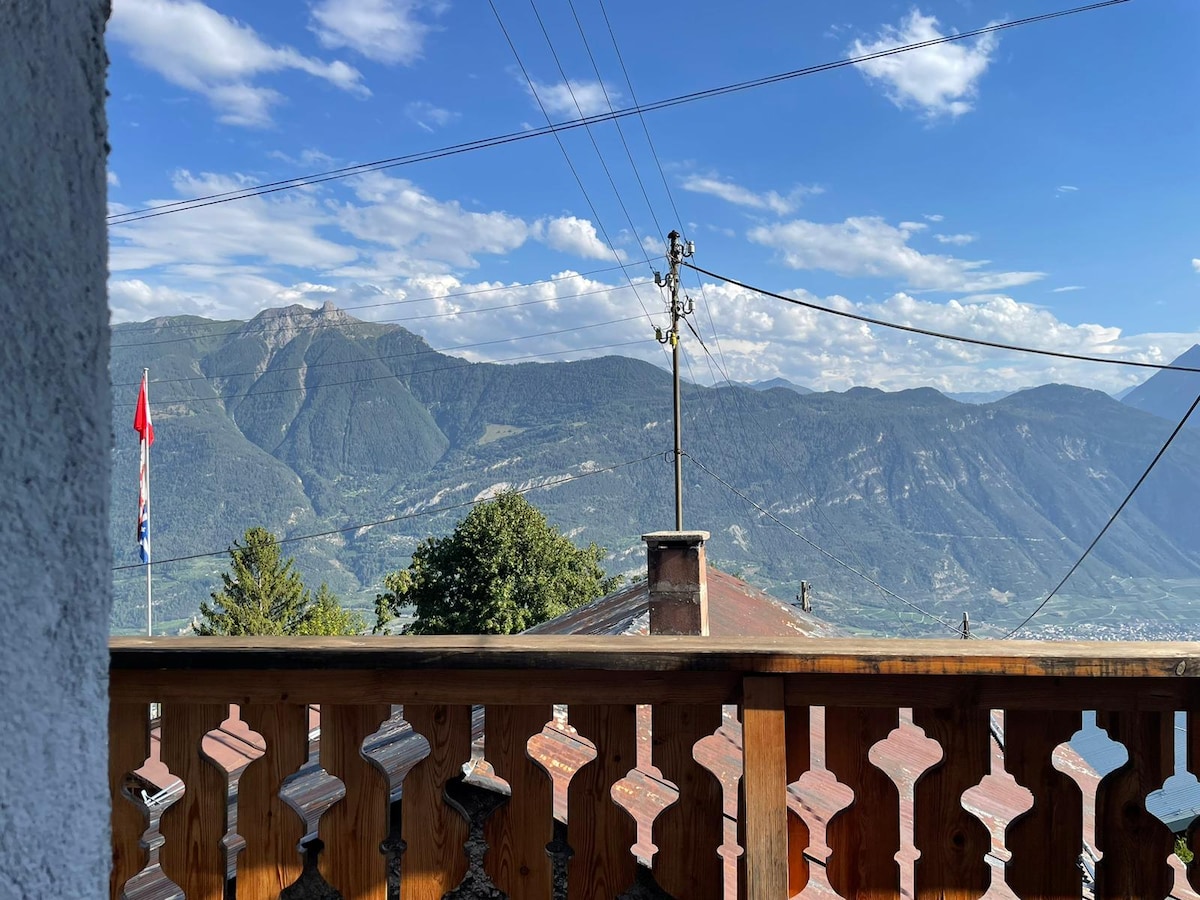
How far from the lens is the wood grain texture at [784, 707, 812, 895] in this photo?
1564mm

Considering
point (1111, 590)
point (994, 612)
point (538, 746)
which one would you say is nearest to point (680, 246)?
point (538, 746)

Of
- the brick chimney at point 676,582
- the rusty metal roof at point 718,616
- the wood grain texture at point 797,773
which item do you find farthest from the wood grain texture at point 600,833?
the rusty metal roof at point 718,616

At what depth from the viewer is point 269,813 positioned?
160cm

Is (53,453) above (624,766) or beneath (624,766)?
above

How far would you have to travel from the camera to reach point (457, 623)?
134 ft

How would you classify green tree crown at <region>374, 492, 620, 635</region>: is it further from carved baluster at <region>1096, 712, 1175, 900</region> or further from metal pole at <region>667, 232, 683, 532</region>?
carved baluster at <region>1096, 712, 1175, 900</region>

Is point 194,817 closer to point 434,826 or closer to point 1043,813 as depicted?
point 434,826

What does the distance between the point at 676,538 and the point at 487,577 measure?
32.3 m

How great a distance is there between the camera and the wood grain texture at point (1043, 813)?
1520 mm

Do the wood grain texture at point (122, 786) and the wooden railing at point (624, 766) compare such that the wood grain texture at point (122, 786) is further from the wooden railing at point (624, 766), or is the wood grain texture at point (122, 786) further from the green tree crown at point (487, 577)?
the green tree crown at point (487, 577)

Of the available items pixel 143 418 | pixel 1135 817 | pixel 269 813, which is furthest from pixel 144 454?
pixel 1135 817

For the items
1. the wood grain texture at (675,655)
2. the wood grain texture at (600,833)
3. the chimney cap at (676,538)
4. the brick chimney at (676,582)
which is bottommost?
the brick chimney at (676,582)

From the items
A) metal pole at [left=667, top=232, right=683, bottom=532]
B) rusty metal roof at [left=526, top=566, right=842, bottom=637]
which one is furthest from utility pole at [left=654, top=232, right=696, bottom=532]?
rusty metal roof at [left=526, top=566, right=842, bottom=637]

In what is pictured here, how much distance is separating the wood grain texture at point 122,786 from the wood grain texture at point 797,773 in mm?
1075
